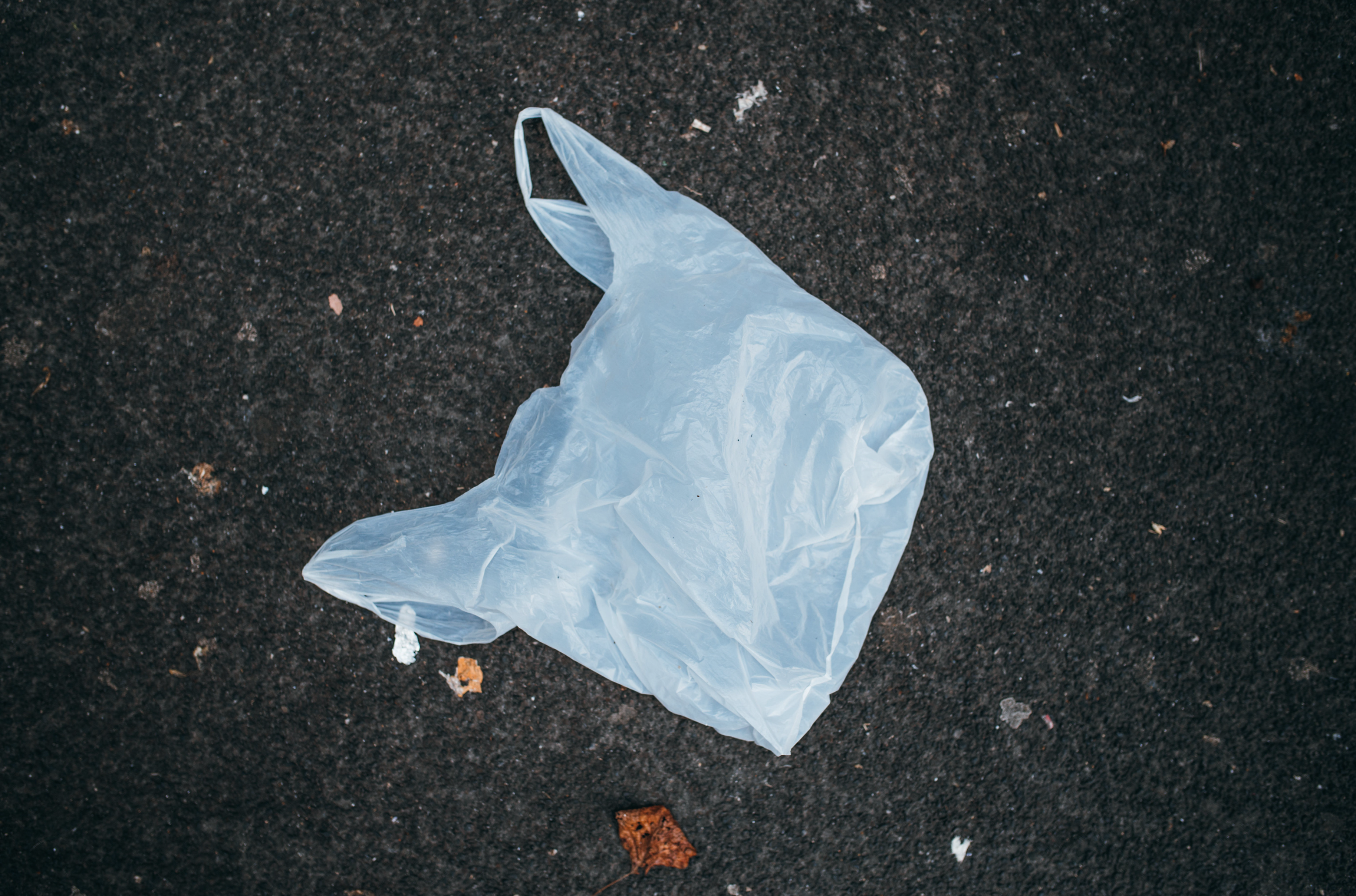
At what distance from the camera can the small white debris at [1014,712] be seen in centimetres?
152

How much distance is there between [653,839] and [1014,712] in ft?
2.96

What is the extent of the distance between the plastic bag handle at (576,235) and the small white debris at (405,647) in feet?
2.96

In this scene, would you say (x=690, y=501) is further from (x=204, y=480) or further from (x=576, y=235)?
(x=204, y=480)

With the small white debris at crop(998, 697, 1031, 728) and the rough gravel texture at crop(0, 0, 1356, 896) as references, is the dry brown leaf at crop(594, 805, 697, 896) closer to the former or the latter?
the rough gravel texture at crop(0, 0, 1356, 896)

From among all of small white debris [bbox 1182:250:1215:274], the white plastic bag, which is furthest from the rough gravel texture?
the white plastic bag

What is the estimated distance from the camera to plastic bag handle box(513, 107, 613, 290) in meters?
1.38

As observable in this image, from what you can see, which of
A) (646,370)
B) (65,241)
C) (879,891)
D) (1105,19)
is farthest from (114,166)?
(879,891)

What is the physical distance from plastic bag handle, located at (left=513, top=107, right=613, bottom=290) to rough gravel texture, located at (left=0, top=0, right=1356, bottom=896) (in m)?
0.05

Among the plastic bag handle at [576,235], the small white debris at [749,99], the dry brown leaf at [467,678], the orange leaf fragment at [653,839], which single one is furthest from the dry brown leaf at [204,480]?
the small white debris at [749,99]

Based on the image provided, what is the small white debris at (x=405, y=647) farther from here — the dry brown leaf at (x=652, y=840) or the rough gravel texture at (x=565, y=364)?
the dry brown leaf at (x=652, y=840)

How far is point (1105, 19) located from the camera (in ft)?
4.74

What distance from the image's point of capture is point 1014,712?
152cm

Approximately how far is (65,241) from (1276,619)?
9.55 ft

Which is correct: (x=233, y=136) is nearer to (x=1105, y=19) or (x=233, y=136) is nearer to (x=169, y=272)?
(x=169, y=272)
